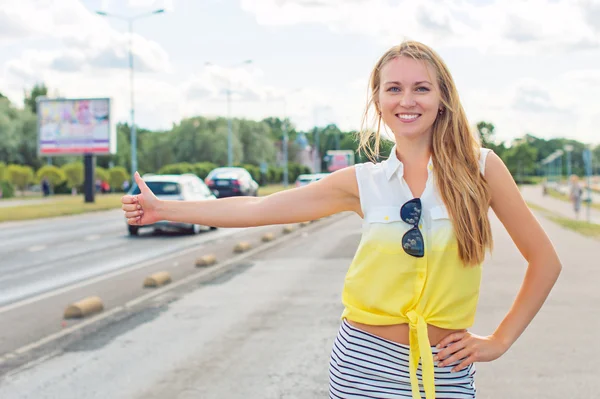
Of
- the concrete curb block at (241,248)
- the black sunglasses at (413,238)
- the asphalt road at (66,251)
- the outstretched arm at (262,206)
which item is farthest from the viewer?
the concrete curb block at (241,248)

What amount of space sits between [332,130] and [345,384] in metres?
104

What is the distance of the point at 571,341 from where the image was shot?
7.52 m

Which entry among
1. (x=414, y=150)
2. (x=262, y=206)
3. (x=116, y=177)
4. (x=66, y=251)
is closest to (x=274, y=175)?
(x=116, y=177)

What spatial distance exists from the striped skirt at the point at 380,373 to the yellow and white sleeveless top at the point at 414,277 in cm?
4

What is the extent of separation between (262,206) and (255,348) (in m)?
4.93

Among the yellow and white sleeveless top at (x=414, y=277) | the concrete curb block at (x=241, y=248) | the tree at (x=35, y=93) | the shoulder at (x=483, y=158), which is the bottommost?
the concrete curb block at (x=241, y=248)

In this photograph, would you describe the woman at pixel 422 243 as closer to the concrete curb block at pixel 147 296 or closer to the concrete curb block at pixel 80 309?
the concrete curb block at pixel 147 296

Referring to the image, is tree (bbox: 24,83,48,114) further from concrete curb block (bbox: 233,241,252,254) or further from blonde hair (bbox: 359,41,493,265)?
blonde hair (bbox: 359,41,493,265)

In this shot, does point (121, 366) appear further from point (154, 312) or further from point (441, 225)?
point (441, 225)

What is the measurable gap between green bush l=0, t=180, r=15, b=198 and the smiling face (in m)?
59.1

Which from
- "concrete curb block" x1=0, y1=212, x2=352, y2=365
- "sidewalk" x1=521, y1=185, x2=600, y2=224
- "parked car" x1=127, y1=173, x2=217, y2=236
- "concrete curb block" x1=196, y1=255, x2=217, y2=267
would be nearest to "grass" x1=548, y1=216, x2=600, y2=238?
"sidewalk" x1=521, y1=185, x2=600, y2=224

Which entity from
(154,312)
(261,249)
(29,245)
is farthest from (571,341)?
(29,245)

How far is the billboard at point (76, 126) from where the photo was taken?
150ft

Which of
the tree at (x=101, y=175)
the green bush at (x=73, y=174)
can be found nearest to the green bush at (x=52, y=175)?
the green bush at (x=73, y=174)
